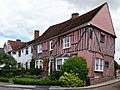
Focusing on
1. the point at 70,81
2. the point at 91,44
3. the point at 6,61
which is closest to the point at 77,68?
the point at 70,81

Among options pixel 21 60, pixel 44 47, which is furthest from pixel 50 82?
pixel 21 60

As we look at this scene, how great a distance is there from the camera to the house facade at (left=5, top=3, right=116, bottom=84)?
31967 mm

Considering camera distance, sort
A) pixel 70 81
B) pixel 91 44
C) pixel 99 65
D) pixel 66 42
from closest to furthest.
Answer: pixel 70 81
pixel 91 44
pixel 99 65
pixel 66 42

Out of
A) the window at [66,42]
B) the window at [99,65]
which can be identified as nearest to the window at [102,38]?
the window at [99,65]

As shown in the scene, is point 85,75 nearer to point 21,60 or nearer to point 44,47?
point 44,47

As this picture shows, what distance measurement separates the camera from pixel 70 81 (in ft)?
89.0

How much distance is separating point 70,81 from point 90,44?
662 cm

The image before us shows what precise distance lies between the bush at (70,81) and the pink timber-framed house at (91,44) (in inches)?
146

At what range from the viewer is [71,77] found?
27.4 m

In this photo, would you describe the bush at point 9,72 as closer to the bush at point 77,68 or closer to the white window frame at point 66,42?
the white window frame at point 66,42

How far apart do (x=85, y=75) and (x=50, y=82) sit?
4.09 metres

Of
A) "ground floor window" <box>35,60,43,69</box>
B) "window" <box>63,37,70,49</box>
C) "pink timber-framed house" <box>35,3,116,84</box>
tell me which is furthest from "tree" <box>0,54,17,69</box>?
"window" <box>63,37,70,49</box>

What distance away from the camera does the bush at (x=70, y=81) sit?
27.1 m

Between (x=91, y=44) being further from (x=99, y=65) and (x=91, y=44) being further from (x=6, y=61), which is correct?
(x=6, y=61)
